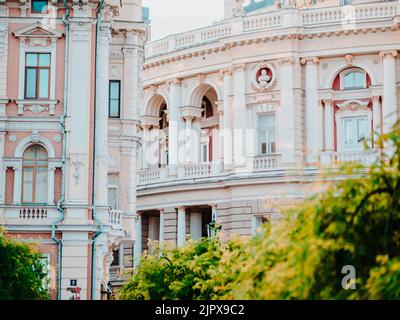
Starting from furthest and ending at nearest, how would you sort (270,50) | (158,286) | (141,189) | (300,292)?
(141,189)
(270,50)
(158,286)
(300,292)

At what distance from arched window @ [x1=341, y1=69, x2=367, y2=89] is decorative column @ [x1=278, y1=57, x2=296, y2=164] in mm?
2501

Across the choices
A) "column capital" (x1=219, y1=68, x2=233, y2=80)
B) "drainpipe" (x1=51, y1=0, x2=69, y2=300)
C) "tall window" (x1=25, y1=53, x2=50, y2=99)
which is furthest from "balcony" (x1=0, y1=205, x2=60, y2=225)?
"column capital" (x1=219, y1=68, x2=233, y2=80)

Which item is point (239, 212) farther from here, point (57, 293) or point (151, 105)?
point (57, 293)

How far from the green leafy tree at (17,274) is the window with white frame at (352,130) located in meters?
24.2

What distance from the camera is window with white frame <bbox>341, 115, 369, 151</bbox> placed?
2265 inches

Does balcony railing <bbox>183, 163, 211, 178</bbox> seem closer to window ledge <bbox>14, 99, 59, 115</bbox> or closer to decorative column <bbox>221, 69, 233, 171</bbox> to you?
decorative column <bbox>221, 69, 233, 171</bbox>

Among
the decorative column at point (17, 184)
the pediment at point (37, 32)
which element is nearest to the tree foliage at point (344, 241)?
the decorative column at point (17, 184)

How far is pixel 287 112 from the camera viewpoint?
5791cm

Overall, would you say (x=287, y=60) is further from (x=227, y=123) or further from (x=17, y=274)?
(x=17, y=274)

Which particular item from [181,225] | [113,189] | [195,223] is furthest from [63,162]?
[195,223]

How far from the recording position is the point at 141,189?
63344 millimetres

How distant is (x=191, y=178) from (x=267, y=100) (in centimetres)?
587

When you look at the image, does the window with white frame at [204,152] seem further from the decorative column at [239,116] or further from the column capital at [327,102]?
the column capital at [327,102]

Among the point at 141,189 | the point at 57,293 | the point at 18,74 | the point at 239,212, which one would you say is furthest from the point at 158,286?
the point at 141,189
